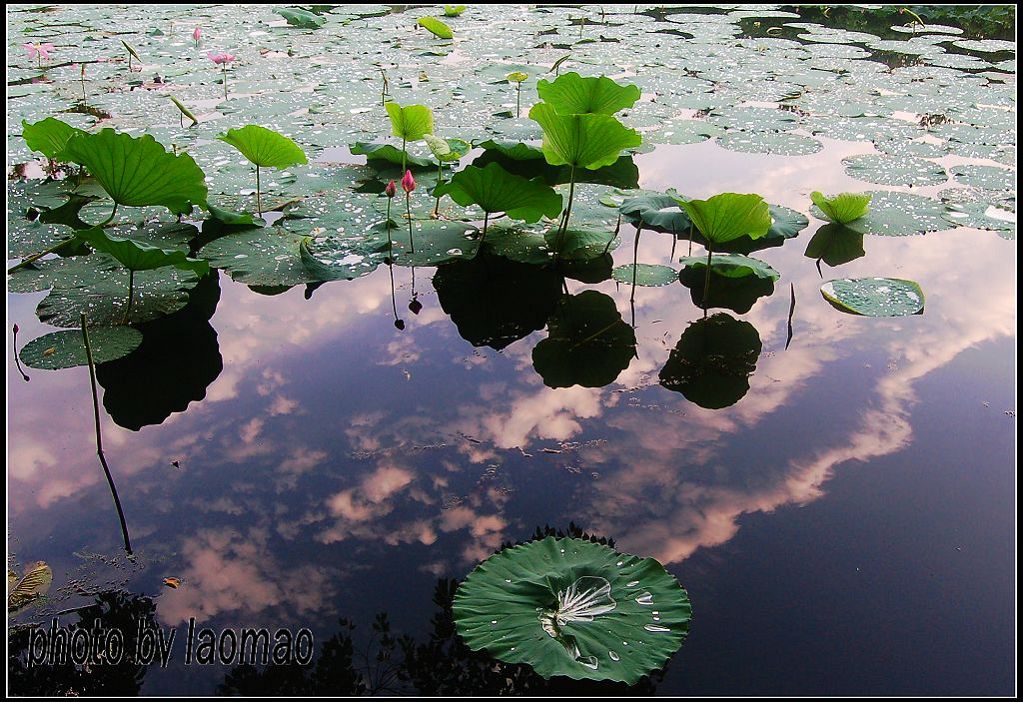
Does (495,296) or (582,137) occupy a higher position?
(582,137)

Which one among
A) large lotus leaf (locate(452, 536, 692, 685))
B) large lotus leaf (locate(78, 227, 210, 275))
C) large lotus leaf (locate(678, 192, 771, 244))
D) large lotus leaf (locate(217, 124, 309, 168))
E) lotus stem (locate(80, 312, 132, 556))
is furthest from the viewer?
large lotus leaf (locate(217, 124, 309, 168))

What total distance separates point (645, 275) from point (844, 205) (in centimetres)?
87

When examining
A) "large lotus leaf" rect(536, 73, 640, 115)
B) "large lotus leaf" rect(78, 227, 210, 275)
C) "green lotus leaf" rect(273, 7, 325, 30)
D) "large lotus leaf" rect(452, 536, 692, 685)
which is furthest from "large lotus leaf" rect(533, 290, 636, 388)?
"green lotus leaf" rect(273, 7, 325, 30)

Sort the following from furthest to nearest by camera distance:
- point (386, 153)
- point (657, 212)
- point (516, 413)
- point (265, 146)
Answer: point (386, 153), point (265, 146), point (657, 212), point (516, 413)

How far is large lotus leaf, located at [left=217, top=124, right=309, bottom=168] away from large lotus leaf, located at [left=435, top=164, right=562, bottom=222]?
63cm

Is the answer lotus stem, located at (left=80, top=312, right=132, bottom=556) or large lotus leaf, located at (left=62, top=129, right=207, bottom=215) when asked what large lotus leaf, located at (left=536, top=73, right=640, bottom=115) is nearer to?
large lotus leaf, located at (left=62, top=129, right=207, bottom=215)

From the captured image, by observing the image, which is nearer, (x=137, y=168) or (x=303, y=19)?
(x=137, y=168)

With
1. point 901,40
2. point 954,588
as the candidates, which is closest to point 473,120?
point 954,588

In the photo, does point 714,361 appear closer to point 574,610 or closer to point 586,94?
point 574,610

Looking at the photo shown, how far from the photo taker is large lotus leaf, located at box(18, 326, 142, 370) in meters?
1.97

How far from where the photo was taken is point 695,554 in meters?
1.43

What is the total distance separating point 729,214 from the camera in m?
2.18

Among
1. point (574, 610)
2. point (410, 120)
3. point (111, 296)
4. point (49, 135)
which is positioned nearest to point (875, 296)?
point (574, 610)

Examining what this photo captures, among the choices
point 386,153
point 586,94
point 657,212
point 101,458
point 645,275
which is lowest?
point 101,458
